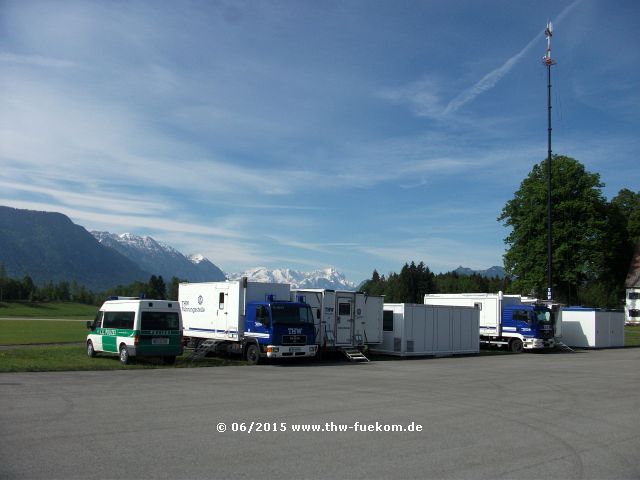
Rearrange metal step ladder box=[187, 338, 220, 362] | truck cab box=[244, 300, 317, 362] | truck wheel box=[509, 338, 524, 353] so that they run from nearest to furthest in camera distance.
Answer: truck cab box=[244, 300, 317, 362] → metal step ladder box=[187, 338, 220, 362] → truck wheel box=[509, 338, 524, 353]

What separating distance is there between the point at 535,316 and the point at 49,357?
980 inches

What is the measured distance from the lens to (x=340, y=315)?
1032 inches

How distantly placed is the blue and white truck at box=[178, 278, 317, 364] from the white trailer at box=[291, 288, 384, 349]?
4.31 ft

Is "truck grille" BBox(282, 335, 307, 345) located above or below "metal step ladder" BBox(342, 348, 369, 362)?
above

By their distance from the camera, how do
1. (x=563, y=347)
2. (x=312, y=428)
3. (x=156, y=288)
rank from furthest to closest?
1. (x=156, y=288)
2. (x=563, y=347)
3. (x=312, y=428)

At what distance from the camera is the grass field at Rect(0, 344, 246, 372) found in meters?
18.7

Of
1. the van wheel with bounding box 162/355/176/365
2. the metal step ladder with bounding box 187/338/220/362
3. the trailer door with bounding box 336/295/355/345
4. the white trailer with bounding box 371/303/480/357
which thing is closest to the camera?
→ the van wheel with bounding box 162/355/176/365

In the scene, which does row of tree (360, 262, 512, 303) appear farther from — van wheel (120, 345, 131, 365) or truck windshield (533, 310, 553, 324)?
van wheel (120, 345, 131, 365)

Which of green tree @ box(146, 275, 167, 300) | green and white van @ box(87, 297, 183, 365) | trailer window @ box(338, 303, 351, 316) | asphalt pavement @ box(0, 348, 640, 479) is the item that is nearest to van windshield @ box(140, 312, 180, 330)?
green and white van @ box(87, 297, 183, 365)

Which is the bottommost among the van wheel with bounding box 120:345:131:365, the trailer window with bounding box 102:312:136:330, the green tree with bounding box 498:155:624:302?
the van wheel with bounding box 120:345:131:365

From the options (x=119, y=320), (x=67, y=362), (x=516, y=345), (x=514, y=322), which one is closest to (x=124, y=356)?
(x=119, y=320)

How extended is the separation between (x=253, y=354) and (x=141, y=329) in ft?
14.9

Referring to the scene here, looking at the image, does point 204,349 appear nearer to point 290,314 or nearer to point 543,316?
point 290,314

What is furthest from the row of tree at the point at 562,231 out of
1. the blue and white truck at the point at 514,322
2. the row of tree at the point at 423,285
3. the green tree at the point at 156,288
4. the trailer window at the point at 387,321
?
the green tree at the point at 156,288
